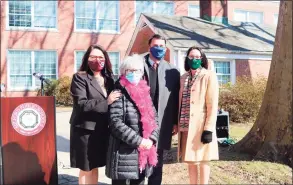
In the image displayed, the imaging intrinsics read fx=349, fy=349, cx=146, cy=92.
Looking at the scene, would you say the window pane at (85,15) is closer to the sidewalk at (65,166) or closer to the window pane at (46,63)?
the window pane at (46,63)

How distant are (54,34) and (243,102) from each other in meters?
13.7

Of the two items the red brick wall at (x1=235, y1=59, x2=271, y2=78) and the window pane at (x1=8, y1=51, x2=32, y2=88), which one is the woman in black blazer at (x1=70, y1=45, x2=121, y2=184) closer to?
the red brick wall at (x1=235, y1=59, x2=271, y2=78)

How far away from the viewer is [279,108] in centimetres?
590

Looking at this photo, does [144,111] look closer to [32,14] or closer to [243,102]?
[243,102]

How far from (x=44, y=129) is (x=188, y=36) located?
481 inches

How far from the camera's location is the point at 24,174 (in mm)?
4445

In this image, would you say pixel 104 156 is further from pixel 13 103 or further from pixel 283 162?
pixel 283 162

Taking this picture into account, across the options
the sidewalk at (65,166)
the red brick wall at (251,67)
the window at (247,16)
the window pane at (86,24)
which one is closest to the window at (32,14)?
the window pane at (86,24)

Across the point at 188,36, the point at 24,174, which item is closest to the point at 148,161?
the point at 24,174

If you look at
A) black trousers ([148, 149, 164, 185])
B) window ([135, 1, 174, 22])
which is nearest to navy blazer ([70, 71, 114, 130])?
black trousers ([148, 149, 164, 185])

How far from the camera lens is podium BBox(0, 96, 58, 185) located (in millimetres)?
4273

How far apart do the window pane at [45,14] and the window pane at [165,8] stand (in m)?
7.29

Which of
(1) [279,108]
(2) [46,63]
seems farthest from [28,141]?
(2) [46,63]

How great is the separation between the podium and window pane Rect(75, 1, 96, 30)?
18640 mm
